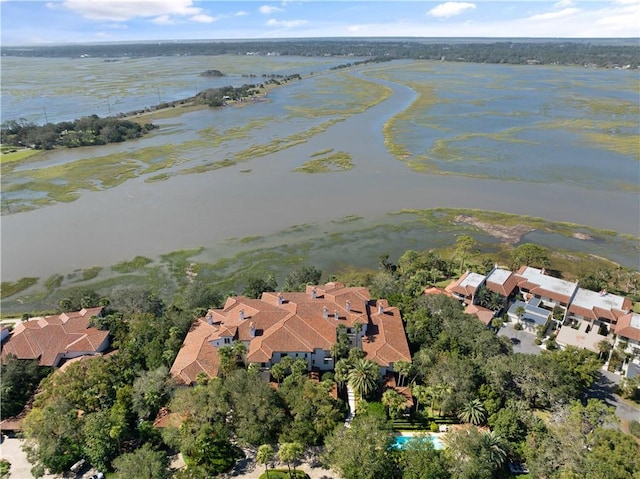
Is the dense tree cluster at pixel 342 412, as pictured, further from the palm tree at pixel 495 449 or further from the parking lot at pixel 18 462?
the parking lot at pixel 18 462

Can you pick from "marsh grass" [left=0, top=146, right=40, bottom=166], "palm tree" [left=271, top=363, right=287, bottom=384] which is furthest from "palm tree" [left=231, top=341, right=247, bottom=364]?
"marsh grass" [left=0, top=146, right=40, bottom=166]

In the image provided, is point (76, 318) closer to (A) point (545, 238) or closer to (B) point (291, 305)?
(B) point (291, 305)

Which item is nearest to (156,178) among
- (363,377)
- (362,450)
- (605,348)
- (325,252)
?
(325,252)

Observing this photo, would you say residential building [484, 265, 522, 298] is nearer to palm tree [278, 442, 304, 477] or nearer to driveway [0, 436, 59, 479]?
palm tree [278, 442, 304, 477]

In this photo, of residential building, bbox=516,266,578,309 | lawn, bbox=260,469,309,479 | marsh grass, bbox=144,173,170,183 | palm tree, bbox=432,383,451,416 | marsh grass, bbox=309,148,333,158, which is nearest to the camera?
lawn, bbox=260,469,309,479

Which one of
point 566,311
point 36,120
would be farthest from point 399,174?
point 36,120

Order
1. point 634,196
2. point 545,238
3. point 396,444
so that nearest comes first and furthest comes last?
1. point 396,444
2. point 545,238
3. point 634,196
